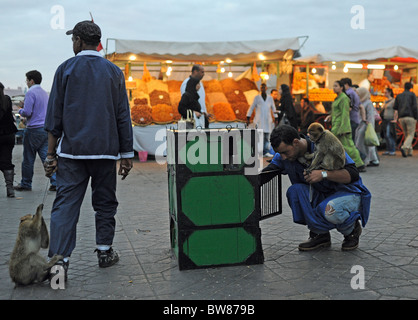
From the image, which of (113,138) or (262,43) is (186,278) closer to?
(113,138)

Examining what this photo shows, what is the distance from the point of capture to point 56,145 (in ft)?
13.2

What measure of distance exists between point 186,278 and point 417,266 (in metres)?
1.82

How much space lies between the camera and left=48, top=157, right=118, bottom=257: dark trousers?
13.0 feet

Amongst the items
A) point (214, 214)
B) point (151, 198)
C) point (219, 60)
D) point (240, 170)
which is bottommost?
point (151, 198)

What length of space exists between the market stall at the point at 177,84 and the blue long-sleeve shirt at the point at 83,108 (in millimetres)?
8451

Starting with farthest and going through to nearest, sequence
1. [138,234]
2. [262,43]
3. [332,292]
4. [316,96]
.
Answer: [316,96], [262,43], [138,234], [332,292]

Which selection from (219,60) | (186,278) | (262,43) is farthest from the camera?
(219,60)

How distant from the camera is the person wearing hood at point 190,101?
31.9 feet

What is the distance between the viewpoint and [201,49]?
13906mm

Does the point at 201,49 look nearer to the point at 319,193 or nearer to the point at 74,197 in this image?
the point at 319,193

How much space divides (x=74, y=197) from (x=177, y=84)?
11346 mm

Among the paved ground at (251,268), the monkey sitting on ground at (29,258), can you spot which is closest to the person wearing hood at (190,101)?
the paved ground at (251,268)

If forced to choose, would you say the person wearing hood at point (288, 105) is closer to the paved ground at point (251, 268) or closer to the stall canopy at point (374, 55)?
the stall canopy at point (374, 55)
